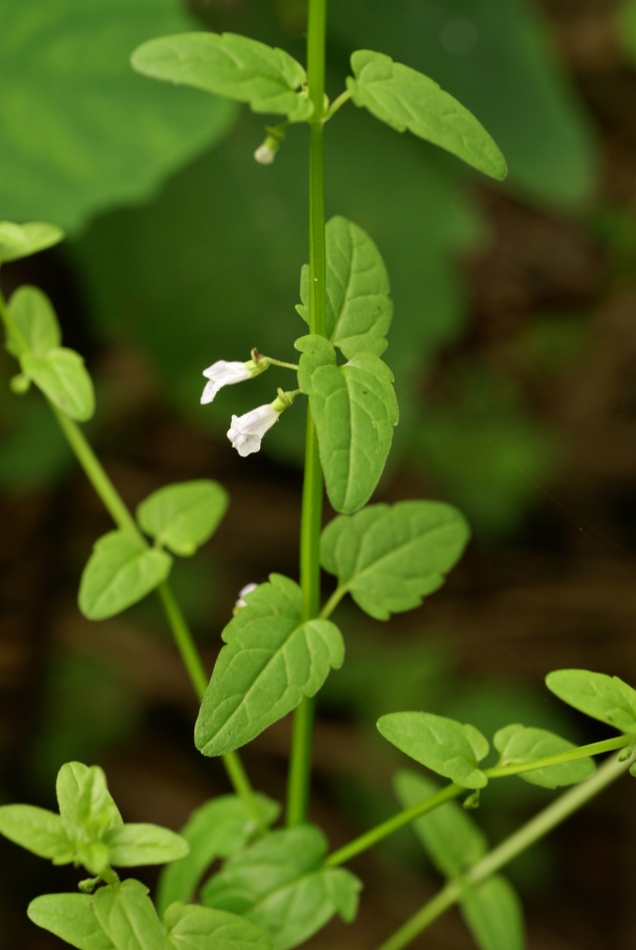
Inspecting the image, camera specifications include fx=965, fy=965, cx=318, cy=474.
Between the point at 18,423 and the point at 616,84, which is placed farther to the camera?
the point at 616,84

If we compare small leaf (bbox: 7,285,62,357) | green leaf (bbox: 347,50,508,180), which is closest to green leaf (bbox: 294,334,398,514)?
green leaf (bbox: 347,50,508,180)

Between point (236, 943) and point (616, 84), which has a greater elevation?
point (616, 84)

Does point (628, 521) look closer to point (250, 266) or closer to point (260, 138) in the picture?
point (250, 266)

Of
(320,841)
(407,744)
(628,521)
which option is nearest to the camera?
(407,744)

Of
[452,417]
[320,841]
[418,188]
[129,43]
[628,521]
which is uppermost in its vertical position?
[129,43]

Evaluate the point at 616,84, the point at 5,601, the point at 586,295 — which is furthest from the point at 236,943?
the point at 616,84

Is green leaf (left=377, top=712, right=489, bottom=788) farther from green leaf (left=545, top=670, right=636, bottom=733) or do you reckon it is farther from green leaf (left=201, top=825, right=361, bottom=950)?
green leaf (left=201, top=825, right=361, bottom=950)

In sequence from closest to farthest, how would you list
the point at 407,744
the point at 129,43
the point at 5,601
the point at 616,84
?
the point at 407,744
the point at 129,43
the point at 5,601
the point at 616,84
